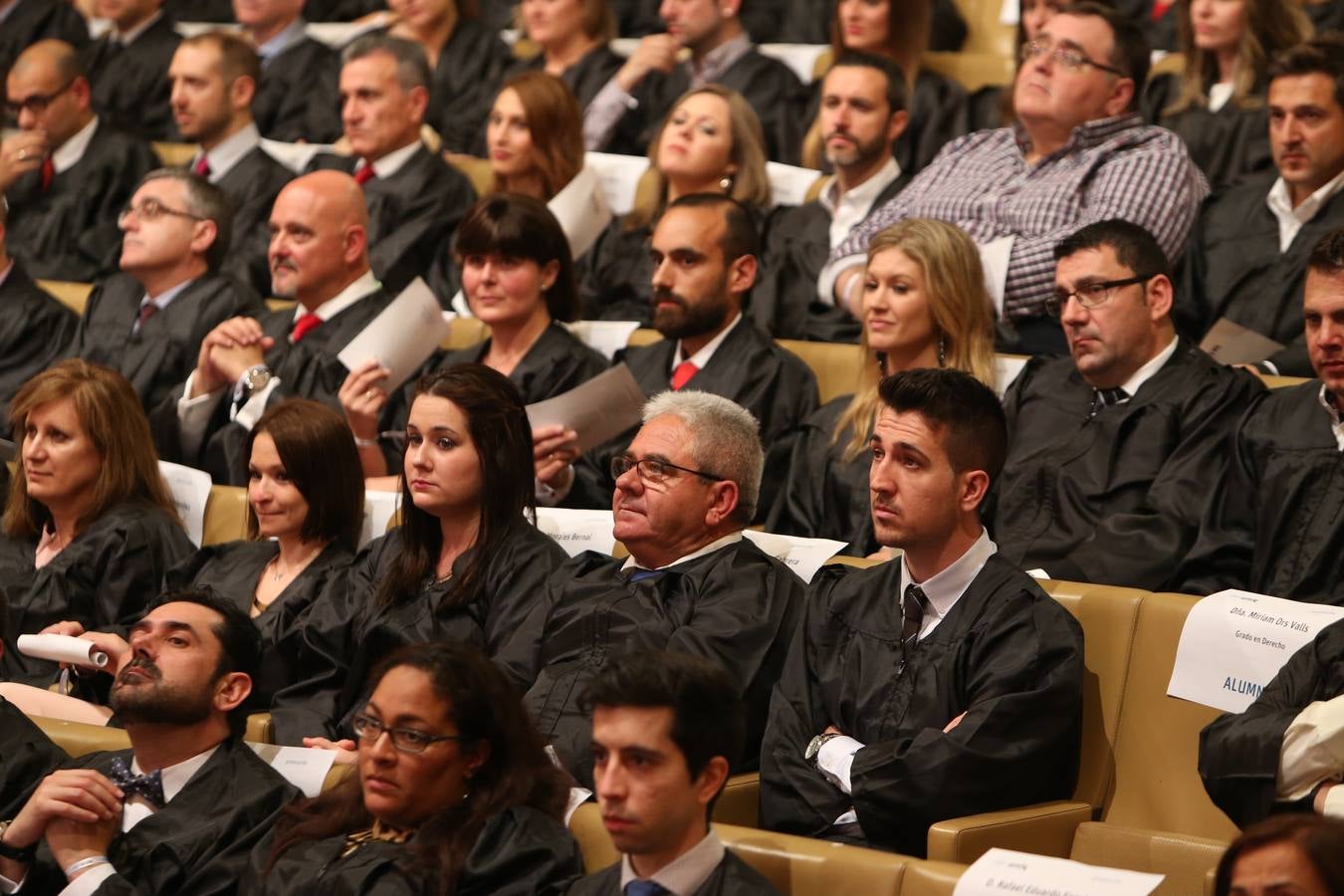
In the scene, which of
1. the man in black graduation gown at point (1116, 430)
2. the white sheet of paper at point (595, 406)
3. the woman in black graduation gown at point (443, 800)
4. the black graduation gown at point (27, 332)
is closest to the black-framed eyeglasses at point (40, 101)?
the black graduation gown at point (27, 332)

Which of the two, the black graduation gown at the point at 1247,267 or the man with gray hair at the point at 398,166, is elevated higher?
the black graduation gown at the point at 1247,267

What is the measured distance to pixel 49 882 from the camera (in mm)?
3348

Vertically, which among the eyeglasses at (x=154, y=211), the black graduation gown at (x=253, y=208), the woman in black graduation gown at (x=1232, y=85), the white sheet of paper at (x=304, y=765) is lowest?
the black graduation gown at (x=253, y=208)

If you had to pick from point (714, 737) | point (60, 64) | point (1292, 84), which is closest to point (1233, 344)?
point (1292, 84)

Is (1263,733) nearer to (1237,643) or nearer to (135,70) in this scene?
(1237,643)

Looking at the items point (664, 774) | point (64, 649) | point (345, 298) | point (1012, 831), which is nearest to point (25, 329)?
point (345, 298)

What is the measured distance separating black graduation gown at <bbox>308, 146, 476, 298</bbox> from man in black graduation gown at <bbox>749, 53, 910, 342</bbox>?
110 centimetres

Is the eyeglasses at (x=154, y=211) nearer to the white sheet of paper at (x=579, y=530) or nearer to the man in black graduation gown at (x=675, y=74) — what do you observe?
the man in black graduation gown at (x=675, y=74)

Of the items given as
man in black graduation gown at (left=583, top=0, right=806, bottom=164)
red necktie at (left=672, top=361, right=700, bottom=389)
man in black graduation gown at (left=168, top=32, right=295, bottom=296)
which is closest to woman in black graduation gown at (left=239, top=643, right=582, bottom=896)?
red necktie at (left=672, top=361, right=700, bottom=389)

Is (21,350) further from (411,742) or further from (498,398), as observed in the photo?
(411,742)

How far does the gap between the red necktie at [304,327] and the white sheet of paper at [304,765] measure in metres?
2.01

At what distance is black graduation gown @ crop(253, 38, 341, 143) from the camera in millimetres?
7441

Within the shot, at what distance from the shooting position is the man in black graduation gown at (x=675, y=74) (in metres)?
6.51

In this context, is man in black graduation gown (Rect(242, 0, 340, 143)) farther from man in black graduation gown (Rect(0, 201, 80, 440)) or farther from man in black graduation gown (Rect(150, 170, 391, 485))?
man in black graduation gown (Rect(150, 170, 391, 485))
